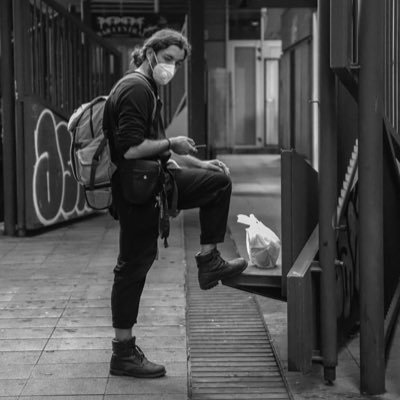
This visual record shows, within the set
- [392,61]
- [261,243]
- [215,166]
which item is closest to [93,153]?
[215,166]

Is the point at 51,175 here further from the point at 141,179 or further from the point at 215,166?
the point at 141,179

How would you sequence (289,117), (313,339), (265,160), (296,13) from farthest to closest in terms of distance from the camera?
(265,160), (289,117), (296,13), (313,339)

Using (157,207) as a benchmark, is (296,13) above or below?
above

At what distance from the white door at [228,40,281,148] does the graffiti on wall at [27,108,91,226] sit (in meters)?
15.2

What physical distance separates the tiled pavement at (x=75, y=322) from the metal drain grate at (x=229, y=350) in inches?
3.6

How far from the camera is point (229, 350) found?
4.95 metres

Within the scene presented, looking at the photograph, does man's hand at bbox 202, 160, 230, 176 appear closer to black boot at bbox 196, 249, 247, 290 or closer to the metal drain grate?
black boot at bbox 196, 249, 247, 290

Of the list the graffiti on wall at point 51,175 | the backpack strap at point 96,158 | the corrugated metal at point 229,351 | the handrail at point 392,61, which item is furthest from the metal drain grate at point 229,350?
the graffiti on wall at point 51,175

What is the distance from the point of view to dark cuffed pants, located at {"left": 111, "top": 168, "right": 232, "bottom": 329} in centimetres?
431

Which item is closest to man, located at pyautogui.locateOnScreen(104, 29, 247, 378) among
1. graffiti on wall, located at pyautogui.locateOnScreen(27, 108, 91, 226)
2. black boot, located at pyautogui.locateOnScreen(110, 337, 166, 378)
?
black boot, located at pyautogui.locateOnScreen(110, 337, 166, 378)

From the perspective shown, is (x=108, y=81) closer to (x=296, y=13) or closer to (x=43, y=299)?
(x=43, y=299)

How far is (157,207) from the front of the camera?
4312mm

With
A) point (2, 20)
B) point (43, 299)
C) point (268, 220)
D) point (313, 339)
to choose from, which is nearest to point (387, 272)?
point (313, 339)

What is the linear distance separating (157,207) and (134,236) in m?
0.19
